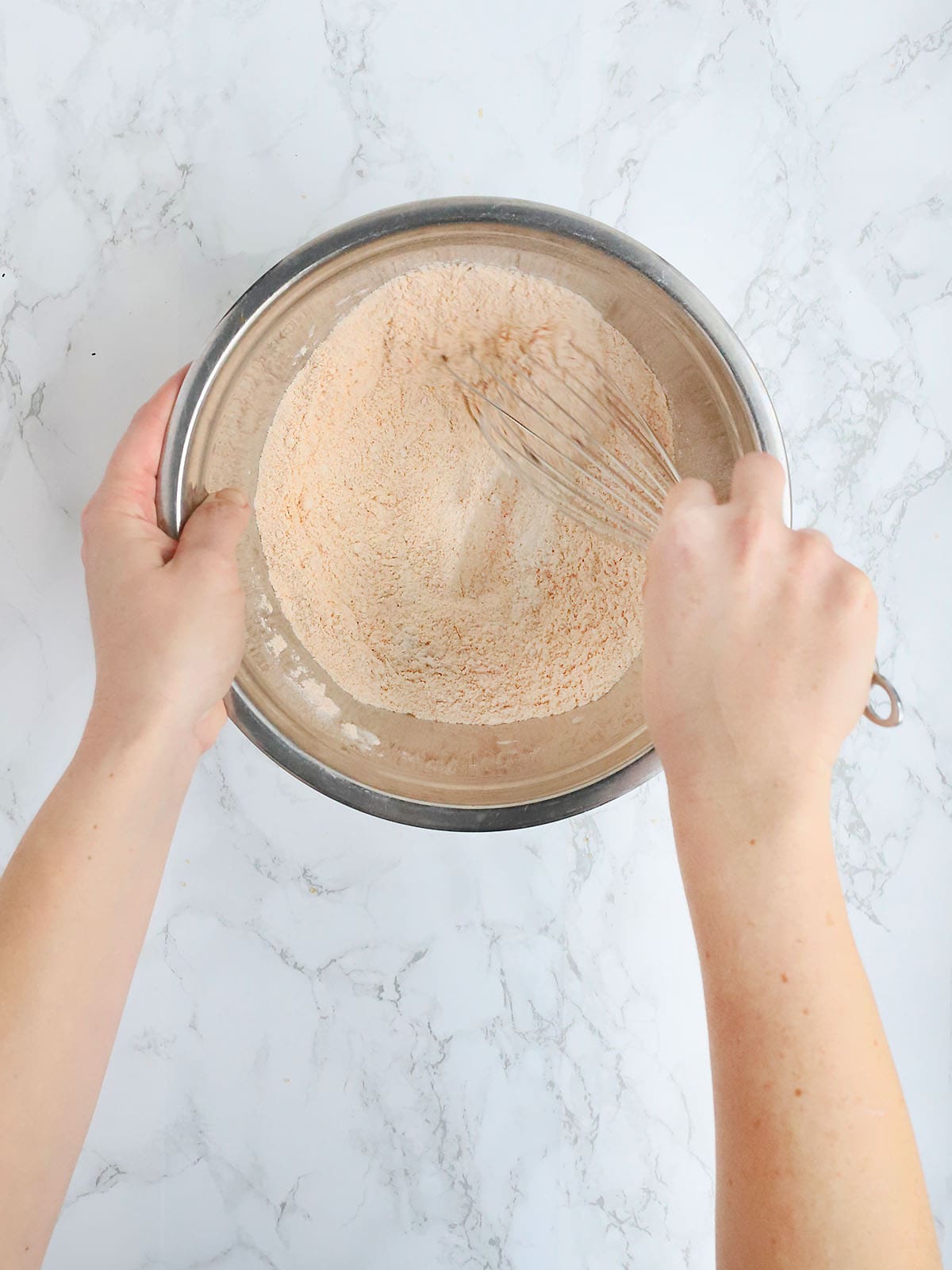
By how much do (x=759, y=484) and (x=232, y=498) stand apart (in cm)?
31

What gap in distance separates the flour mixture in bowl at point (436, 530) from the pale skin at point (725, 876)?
96 millimetres

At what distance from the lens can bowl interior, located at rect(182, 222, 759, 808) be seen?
556mm

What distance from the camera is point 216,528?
55cm

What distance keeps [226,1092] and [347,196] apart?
67 cm

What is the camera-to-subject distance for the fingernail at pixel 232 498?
565mm

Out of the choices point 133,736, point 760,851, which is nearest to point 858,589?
point 760,851

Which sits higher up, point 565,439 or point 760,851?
point 565,439

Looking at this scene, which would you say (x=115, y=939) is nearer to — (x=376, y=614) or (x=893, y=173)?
(x=376, y=614)

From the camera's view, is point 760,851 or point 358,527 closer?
point 760,851

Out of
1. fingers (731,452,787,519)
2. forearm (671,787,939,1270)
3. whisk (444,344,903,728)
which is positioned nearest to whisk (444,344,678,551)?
whisk (444,344,903,728)

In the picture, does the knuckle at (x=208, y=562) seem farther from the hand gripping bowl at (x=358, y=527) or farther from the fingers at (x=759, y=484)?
the fingers at (x=759, y=484)

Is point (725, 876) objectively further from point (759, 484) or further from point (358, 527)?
point (358, 527)

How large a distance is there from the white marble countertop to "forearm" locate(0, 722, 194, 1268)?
174 mm

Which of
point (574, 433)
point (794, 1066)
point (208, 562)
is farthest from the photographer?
point (574, 433)
